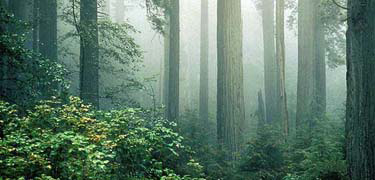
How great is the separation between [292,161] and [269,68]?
1106cm

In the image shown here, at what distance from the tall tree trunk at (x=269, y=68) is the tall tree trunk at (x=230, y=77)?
26.1ft

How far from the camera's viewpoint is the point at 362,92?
5.34 meters

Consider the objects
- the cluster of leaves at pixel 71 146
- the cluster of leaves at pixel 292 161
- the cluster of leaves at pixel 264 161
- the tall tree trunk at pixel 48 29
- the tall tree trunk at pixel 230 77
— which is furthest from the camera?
the tall tree trunk at pixel 48 29

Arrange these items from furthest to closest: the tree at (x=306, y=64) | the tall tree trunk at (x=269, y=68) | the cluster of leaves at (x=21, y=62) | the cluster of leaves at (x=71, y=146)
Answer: the tall tree trunk at (x=269, y=68) → the tree at (x=306, y=64) → the cluster of leaves at (x=21, y=62) → the cluster of leaves at (x=71, y=146)

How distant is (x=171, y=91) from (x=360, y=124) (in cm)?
903

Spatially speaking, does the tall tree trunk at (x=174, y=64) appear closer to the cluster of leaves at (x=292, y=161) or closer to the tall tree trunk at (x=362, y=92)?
the cluster of leaves at (x=292, y=161)

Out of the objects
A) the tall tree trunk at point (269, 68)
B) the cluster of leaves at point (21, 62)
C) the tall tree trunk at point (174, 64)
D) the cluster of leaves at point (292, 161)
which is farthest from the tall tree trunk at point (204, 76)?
the cluster of leaves at point (21, 62)

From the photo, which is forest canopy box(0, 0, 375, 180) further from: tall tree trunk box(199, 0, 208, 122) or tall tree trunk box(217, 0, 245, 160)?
tall tree trunk box(199, 0, 208, 122)

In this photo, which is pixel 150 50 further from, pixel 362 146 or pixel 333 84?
pixel 362 146

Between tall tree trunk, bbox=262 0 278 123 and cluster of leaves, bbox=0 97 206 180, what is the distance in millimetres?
12873

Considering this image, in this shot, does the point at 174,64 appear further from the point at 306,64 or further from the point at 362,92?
the point at 362,92

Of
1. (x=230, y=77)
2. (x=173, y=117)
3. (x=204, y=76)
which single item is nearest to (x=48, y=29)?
(x=173, y=117)

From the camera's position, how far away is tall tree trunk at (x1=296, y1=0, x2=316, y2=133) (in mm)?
12586

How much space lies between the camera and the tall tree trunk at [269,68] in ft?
57.6
